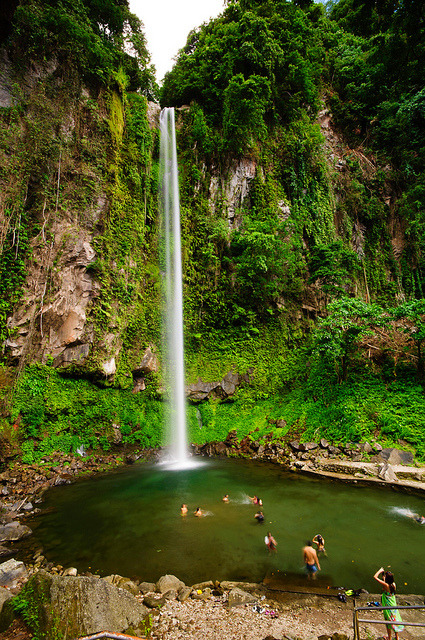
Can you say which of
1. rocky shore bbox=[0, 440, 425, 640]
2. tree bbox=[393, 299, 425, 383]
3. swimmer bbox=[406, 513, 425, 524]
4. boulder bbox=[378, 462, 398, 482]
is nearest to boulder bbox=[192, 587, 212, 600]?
rocky shore bbox=[0, 440, 425, 640]

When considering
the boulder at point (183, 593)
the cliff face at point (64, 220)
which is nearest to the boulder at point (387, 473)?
the boulder at point (183, 593)

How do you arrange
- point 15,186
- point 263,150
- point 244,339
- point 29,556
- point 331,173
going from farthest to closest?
point 331,173, point 263,150, point 244,339, point 15,186, point 29,556

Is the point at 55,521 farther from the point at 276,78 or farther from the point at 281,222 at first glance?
the point at 276,78

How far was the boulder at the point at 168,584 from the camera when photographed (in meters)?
4.44

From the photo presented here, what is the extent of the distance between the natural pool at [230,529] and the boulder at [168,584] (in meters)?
0.29

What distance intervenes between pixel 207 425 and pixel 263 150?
17458 mm

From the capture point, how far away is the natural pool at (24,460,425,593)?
16.4 feet

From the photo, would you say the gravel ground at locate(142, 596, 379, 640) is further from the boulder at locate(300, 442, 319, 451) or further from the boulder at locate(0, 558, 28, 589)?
the boulder at locate(300, 442, 319, 451)

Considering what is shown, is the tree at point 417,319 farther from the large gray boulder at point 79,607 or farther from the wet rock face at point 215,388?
the large gray boulder at point 79,607

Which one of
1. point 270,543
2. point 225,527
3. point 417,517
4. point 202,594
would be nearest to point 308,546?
point 270,543

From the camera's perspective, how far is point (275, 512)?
277 inches

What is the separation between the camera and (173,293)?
16.3 meters

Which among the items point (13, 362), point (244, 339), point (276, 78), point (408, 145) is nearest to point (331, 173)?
point (408, 145)

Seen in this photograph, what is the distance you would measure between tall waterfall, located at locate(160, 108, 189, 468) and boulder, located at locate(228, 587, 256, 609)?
7645 millimetres
